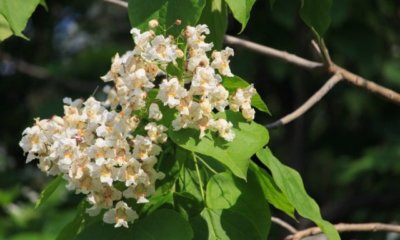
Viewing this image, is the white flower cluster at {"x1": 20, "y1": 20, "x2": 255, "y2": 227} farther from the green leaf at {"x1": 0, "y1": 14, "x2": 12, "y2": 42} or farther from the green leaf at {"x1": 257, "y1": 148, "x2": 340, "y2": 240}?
the green leaf at {"x1": 0, "y1": 14, "x2": 12, "y2": 42}

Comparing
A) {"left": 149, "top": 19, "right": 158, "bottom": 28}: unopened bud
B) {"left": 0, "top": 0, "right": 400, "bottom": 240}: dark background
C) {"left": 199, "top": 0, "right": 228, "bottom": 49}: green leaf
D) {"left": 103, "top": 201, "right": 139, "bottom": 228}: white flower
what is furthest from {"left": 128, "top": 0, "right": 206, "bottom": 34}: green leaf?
{"left": 0, "top": 0, "right": 400, "bottom": 240}: dark background

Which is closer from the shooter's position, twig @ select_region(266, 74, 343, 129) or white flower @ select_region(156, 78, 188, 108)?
white flower @ select_region(156, 78, 188, 108)

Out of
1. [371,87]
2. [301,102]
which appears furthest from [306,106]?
[301,102]

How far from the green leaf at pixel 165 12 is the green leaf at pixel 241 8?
48 millimetres

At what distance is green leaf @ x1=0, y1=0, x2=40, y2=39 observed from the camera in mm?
1218

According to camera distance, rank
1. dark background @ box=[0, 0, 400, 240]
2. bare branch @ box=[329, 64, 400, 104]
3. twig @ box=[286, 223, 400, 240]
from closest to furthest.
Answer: twig @ box=[286, 223, 400, 240] < bare branch @ box=[329, 64, 400, 104] < dark background @ box=[0, 0, 400, 240]

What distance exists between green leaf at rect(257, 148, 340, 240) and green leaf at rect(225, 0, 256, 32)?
0.19 m

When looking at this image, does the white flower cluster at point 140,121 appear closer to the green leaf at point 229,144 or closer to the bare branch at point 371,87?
the green leaf at point 229,144

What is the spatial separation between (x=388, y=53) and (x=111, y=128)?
2.84 metres

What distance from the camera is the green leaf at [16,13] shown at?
1218mm

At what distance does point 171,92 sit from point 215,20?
0.80 feet

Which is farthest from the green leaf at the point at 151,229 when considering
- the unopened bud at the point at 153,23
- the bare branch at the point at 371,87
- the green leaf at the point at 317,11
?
the bare branch at the point at 371,87

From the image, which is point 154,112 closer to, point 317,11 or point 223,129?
point 223,129

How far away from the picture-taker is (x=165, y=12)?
1.23 m
